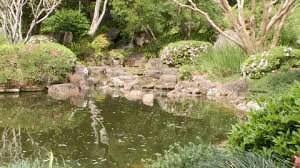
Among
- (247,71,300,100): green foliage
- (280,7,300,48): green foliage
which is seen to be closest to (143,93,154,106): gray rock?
(247,71,300,100): green foliage

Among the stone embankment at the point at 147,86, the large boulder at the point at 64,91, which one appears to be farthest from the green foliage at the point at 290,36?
the large boulder at the point at 64,91

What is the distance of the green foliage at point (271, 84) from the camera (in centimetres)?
963

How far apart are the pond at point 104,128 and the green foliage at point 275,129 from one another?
2.52 m

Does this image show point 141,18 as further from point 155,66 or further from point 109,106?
point 109,106

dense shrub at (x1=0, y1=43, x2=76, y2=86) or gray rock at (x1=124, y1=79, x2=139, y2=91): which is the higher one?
dense shrub at (x1=0, y1=43, x2=76, y2=86)

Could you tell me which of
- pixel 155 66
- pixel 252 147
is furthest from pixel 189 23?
pixel 252 147

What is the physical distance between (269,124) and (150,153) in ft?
11.7

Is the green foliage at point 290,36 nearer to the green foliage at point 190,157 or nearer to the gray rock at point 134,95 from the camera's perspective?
the gray rock at point 134,95

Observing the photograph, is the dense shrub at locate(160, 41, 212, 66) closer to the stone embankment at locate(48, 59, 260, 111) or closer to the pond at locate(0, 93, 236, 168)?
the stone embankment at locate(48, 59, 260, 111)

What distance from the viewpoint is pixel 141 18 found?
17797mm

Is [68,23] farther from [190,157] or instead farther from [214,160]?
[214,160]

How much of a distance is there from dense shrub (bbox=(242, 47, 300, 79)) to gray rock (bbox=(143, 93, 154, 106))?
2390mm

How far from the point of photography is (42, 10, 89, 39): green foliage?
18078mm

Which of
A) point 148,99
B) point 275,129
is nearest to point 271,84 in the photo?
point 148,99
